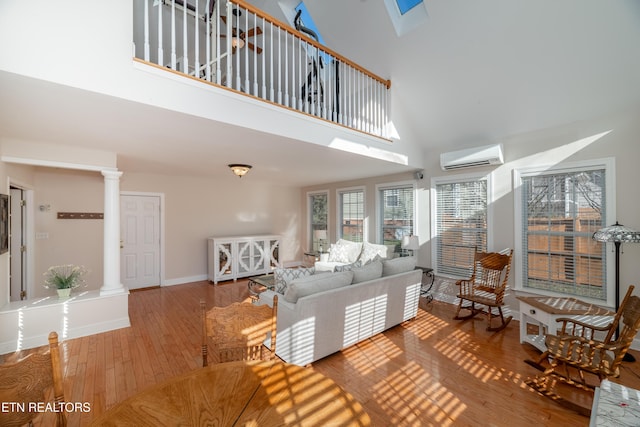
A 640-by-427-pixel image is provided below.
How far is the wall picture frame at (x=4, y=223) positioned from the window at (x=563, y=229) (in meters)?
6.62

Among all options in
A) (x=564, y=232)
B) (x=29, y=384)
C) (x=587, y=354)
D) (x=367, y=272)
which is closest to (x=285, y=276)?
(x=367, y=272)

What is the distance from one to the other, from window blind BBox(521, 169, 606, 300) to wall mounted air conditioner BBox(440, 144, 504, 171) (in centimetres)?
52

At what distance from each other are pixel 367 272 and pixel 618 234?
2.64m

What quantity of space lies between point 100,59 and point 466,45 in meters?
3.77

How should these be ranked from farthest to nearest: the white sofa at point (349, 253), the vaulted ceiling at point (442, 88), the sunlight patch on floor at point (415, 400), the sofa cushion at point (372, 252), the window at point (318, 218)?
the window at point (318, 218), the white sofa at point (349, 253), the sofa cushion at point (372, 252), the vaulted ceiling at point (442, 88), the sunlight patch on floor at point (415, 400)

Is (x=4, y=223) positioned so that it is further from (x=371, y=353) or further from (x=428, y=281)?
(x=428, y=281)

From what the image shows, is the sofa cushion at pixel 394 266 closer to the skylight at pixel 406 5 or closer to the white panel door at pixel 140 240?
the skylight at pixel 406 5

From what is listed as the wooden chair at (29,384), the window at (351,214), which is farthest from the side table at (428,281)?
the wooden chair at (29,384)

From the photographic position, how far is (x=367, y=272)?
3260mm

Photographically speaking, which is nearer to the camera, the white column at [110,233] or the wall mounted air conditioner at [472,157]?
the white column at [110,233]

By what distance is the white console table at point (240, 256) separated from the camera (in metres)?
6.00

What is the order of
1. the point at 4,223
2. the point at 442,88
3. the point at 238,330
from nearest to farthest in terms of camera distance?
the point at 238,330 < the point at 4,223 < the point at 442,88

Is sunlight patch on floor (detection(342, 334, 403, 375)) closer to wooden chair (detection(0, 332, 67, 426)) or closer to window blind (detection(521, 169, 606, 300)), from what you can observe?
wooden chair (detection(0, 332, 67, 426))

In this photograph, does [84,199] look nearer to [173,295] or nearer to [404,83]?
[173,295]
